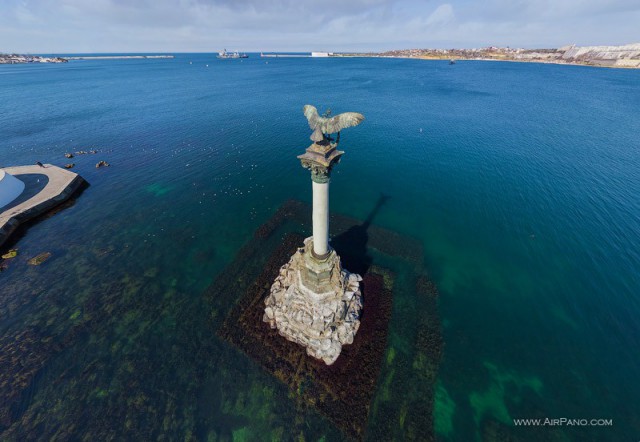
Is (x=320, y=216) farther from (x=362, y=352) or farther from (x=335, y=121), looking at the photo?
(x=362, y=352)

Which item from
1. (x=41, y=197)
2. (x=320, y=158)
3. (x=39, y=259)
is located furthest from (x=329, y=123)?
(x=41, y=197)

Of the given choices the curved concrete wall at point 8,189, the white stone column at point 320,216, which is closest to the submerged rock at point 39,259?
the curved concrete wall at point 8,189

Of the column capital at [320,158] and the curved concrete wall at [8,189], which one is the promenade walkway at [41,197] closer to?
the curved concrete wall at [8,189]

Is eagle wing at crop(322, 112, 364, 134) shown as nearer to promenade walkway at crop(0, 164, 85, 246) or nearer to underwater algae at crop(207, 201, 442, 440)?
underwater algae at crop(207, 201, 442, 440)

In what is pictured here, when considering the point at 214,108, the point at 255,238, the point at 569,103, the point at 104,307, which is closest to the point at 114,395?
the point at 104,307

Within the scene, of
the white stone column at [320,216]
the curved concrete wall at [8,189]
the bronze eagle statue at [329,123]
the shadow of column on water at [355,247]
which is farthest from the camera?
the curved concrete wall at [8,189]

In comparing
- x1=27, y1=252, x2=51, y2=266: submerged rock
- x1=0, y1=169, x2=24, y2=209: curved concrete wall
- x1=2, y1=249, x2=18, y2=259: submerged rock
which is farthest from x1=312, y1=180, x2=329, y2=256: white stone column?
x1=0, y1=169, x2=24, y2=209: curved concrete wall
